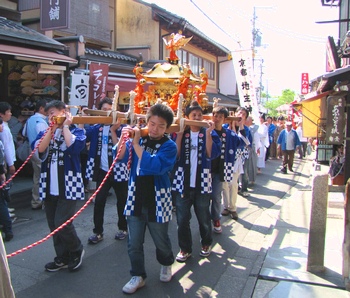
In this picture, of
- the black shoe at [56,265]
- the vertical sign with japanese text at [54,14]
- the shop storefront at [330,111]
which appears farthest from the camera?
the vertical sign with japanese text at [54,14]

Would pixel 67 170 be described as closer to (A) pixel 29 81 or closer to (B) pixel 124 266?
(B) pixel 124 266

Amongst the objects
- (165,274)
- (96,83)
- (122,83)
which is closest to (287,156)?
(122,83)

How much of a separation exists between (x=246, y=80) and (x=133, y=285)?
822 cm

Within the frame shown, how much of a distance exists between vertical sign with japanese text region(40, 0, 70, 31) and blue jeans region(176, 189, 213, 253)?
6.91 m

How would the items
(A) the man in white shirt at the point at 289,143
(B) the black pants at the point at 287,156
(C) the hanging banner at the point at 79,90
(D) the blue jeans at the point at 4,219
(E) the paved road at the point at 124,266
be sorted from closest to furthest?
(E) the paved road at the point at 124,266 < (D) the blue jeans at the point at 4,219 < (C) the hanging banner at the point at 79,90 < (A) the man in white shirt at the point at 289,143 < (B) the black pants at the point at 287,156

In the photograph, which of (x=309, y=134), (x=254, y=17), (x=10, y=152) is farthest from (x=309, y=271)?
(x=254, y=17)

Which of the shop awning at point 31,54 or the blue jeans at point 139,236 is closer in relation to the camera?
the blue jeans at point 139,236

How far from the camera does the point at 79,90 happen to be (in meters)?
9.26

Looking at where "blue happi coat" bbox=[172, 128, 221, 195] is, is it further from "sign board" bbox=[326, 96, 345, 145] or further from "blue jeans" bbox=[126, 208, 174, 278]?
"sign board" bbox=[326, 96, 345, 145]

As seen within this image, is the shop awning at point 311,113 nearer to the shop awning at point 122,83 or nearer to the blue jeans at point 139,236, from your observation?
the shop awning at point 122,83

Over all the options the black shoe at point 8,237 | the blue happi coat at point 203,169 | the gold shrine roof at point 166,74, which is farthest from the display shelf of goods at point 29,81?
the blue happi coat at point 203,169

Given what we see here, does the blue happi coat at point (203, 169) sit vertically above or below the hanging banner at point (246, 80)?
below

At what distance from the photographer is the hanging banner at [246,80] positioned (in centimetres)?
1014

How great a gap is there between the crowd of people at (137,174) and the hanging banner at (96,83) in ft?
11.0
